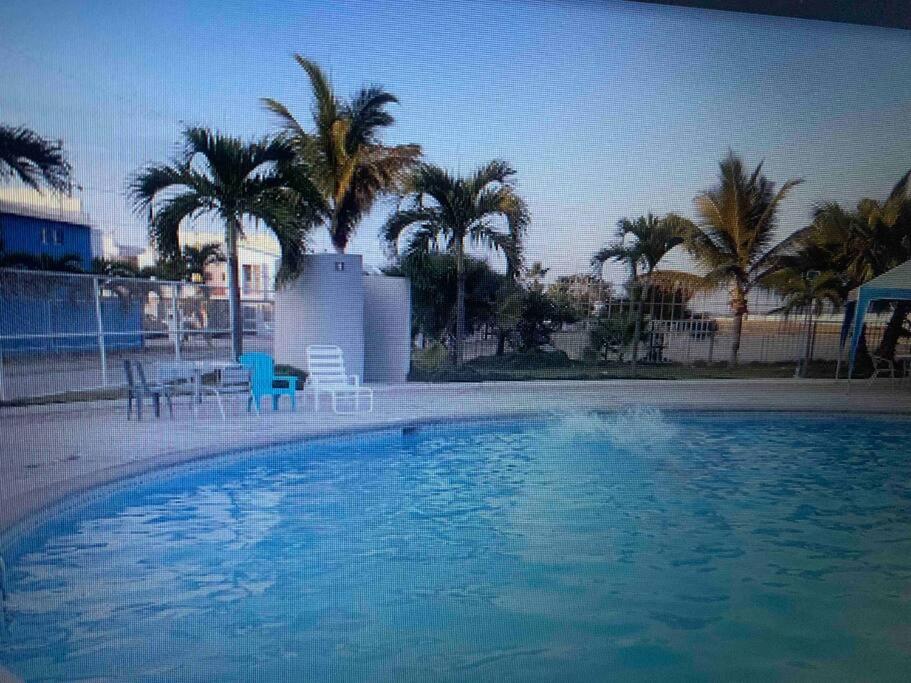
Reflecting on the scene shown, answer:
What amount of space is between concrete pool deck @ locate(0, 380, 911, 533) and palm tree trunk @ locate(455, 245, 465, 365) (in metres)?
0.75

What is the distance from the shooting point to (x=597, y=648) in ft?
6.63

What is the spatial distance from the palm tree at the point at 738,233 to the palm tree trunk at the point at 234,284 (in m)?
6.17

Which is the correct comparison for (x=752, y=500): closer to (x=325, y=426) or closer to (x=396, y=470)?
(x=396, y=470)

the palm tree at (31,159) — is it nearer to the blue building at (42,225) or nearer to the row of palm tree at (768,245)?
the blue building at (42,225)

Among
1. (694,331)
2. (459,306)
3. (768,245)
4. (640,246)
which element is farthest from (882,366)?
(459,306)

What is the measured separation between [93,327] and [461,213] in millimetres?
4064

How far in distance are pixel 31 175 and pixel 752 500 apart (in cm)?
527

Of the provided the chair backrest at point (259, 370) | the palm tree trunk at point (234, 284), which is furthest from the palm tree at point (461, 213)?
the chair backrest at point (259, 370)

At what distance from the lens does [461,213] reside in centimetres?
717

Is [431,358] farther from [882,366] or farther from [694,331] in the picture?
[882,366]

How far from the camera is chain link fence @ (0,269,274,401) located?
484 centimetres

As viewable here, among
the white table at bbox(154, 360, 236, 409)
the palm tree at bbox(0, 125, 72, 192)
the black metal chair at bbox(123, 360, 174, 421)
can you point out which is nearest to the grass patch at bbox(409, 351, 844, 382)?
the white table at bbox(154, 360, 236, 409)

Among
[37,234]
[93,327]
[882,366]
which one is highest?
[37,234]

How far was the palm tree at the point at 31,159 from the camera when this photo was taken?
4.01 m
